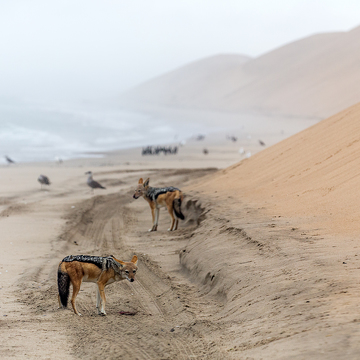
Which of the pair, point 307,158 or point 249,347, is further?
point 307,158

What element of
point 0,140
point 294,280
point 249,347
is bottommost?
point 249,347

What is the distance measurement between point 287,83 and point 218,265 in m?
98.8

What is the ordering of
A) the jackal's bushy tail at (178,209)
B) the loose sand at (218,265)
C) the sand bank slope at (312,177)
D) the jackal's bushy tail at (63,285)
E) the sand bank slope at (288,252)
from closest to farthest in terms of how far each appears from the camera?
the sand bank slope at (288,252), the loose sand at (218,265), the jackal's bushy tail at (63,285), the sand bank slope at (312,177), the jackal's bushy tail at (178,209)

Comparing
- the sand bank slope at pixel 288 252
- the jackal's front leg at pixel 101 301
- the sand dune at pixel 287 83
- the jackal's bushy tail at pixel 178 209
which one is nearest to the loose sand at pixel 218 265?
the sand bank slope at pixel 288 252

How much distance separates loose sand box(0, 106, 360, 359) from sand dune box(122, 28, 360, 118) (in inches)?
2469

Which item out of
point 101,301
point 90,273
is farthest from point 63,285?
point 101,301

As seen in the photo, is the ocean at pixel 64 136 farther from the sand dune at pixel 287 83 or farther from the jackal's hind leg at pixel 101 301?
the sand dune at pixel 287 83

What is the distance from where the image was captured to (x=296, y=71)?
107625mm

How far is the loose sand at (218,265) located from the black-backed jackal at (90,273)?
259 mm

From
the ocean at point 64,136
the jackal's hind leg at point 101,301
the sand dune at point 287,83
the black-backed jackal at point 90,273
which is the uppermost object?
the sand dune at point 287,83

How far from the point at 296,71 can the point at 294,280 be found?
10683 centimetres

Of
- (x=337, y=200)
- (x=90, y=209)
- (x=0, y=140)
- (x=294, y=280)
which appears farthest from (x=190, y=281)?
(x=0, y=140)

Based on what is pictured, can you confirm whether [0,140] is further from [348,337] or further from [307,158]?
[348,337]

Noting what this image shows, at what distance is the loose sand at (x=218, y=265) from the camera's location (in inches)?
208
